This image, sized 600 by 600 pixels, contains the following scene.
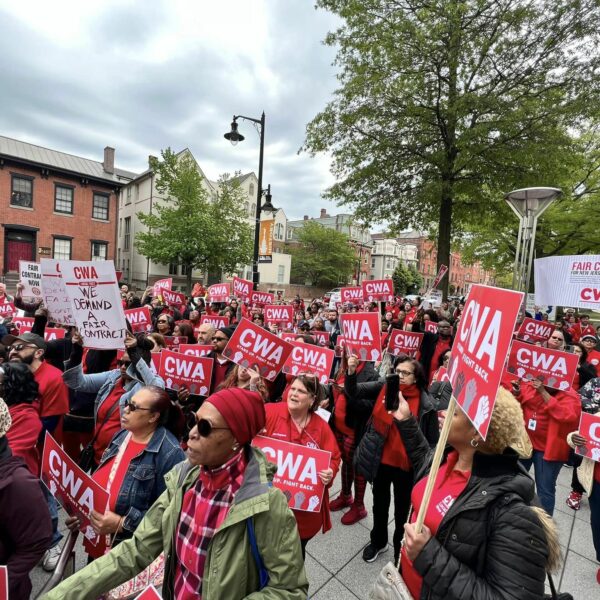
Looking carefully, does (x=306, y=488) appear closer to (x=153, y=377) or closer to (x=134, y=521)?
(x=134, y=521)

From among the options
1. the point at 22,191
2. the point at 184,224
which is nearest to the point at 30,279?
the point at 184,224

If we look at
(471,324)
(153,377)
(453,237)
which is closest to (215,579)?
(471,324)

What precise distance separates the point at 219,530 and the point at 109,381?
8.05 ft

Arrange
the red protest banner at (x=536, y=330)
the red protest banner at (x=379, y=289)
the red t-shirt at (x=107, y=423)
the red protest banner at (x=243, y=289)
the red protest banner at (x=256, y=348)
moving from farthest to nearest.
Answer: the red protest banner at (x=243, y=289) → the red protest banner at (x=379, y=289) → the red protest banner at (x=536, y=330) → the red protest banner at (x=256, y=348) → the red t-shirt at (x=107, y=423)

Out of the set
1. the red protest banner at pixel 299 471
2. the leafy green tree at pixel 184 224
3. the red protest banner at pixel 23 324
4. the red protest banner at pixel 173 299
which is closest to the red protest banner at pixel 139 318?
the red protest banner at pixel 23 324

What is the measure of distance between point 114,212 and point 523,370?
3270 cm

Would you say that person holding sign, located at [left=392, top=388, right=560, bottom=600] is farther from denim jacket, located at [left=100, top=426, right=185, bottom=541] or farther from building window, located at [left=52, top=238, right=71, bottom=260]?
building window, located at [left=52, top=238, right=71, bottom=260]

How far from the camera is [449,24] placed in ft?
40.8

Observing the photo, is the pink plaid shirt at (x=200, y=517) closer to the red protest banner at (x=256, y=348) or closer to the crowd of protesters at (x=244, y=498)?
the crowd of protesters at (x=244, y=498)

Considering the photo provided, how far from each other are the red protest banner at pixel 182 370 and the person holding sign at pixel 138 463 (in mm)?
1879

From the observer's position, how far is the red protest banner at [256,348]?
4.45 meters

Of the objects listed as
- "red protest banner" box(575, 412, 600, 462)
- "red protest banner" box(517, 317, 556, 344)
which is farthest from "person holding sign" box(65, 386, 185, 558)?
"red protest banner" box(517, 317, 556, 344)

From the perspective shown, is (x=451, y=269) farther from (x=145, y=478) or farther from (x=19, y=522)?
(x=19, y=522)

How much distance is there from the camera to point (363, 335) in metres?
4.88
